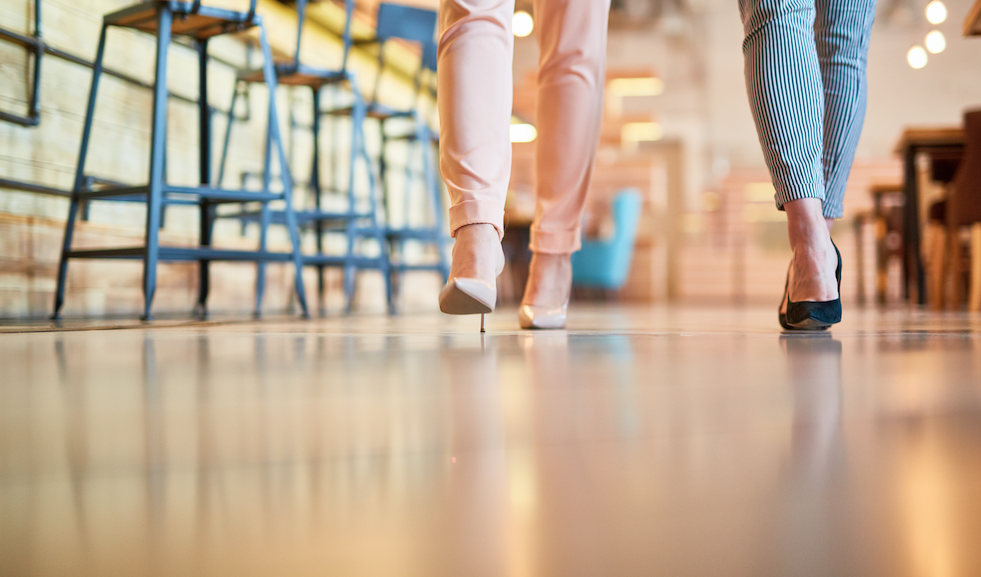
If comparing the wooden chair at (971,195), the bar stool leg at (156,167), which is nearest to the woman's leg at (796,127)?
the bar stool leg at (156,167)

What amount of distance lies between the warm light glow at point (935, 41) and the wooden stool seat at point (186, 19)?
19.7 ft

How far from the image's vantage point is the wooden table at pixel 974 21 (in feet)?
6.66

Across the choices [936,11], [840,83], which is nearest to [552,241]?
[840,83]

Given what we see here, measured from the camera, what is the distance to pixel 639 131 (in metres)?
8.84

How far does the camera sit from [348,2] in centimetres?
243

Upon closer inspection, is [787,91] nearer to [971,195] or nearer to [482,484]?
[482,484]

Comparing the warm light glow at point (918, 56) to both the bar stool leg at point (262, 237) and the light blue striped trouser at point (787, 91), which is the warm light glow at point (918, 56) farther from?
the light blue striped trouser at point (787, 91)

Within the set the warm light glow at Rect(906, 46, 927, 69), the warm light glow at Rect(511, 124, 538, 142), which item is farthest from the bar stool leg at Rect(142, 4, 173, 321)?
the warm light glow at Rect(906, 46, 927, 69)

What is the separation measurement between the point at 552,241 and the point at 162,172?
3.39 ft

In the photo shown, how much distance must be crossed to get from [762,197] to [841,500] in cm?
951

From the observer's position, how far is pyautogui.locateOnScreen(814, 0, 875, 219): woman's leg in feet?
3.74

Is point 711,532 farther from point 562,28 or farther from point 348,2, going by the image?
point 348,2

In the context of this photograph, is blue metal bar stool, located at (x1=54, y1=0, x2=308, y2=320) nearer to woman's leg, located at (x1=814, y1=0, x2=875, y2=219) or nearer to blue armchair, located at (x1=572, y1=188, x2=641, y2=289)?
woman's leg, located at (x1=814, y1=0, x2=875, y2=219)

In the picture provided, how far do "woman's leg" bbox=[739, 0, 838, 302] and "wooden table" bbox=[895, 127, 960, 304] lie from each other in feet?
8.78
